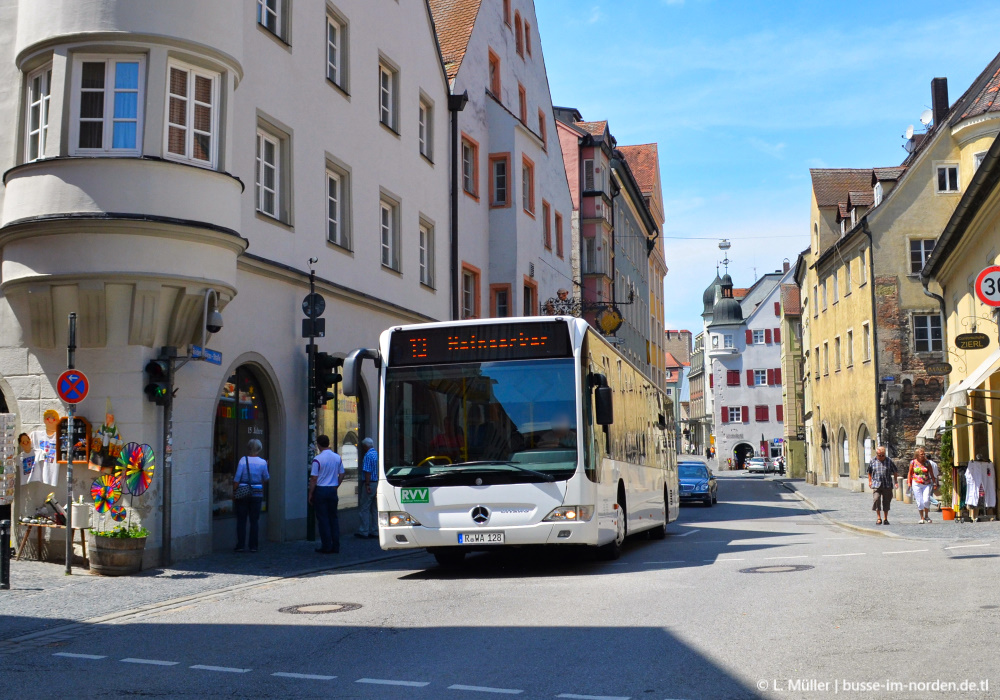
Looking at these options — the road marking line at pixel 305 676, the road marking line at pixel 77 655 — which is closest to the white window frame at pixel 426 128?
the road marking line at pixel 77 655

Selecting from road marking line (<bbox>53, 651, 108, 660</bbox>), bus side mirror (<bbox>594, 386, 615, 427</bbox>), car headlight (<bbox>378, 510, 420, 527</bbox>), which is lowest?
road marking line (<bbox>53, 651, 108, 660</bbox>)

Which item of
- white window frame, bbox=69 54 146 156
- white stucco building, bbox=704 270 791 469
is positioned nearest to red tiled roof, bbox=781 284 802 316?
white stucco building, bbox=704 270 791 469

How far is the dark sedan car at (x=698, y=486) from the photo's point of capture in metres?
36.5

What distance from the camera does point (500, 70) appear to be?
1364 inches

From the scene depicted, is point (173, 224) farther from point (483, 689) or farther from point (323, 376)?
point (483, 689)

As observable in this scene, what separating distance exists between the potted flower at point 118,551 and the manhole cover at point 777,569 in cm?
753

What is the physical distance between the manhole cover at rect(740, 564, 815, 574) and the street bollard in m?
8.41

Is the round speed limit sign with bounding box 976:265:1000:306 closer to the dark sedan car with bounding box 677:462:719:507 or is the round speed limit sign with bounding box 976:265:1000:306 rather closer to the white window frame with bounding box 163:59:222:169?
the white window frame with bounding box 163:59:222:169

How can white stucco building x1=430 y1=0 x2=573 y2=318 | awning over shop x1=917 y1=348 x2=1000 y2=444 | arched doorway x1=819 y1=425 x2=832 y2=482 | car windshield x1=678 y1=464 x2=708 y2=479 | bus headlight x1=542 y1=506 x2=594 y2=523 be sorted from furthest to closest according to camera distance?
1. arched doorway x1=819 y1=425 x2=832 y2=482
2. car windshield x1=678 y1=464 x2=708 y2=479
3. white stucco building x1=430 y1=0 x2=573 y2=318
4. awning over shop x1=917 y1=348 x2=1000 y2=444
5. bus headlight x1=542 y1=506 x2=594 y2=523

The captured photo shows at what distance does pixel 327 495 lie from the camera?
17234 mm

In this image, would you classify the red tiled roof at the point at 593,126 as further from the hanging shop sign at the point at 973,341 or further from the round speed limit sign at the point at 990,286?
the round speed limit sign at the point at 990,286

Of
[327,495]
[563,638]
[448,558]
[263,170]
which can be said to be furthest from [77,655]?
[263,170]

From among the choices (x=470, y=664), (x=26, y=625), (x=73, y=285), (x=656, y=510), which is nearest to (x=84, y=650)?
(x=26, y=625)

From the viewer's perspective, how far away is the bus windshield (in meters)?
13.1
